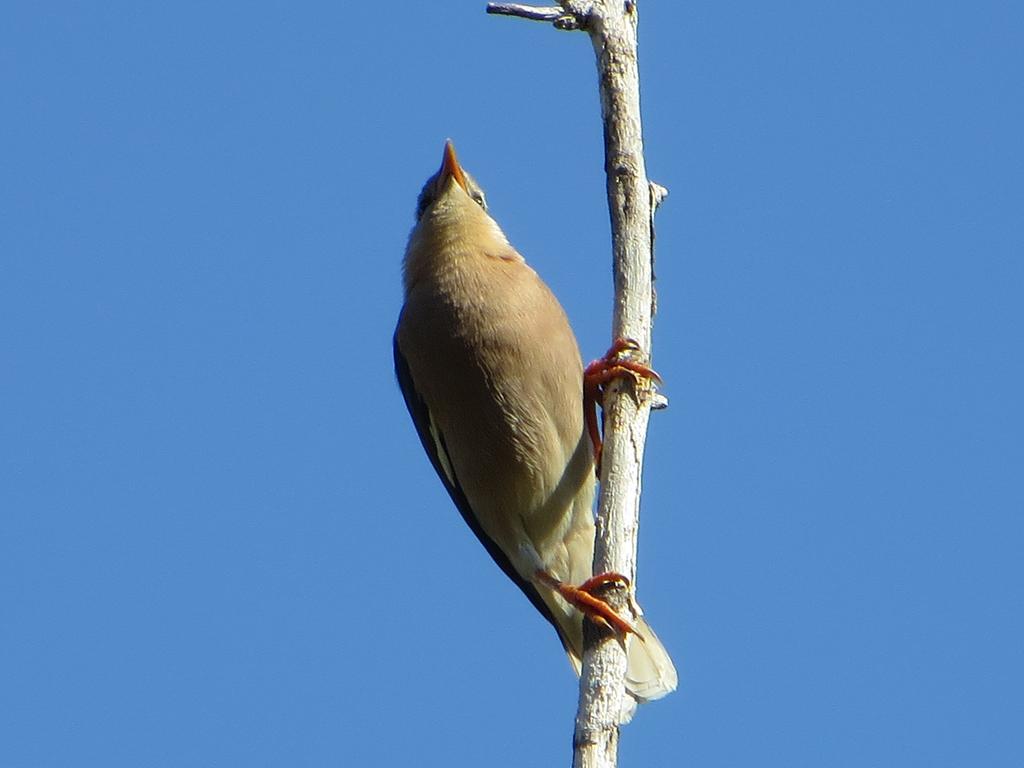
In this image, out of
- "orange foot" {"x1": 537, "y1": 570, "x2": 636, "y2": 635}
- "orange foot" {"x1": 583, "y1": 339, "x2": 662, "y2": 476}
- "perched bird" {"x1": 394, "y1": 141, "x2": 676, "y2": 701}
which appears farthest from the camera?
"perched bird" {"x1": 394, "y1": 141, "x2": 676, "y2": 701}

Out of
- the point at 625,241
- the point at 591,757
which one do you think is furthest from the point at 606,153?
the point at 591,757

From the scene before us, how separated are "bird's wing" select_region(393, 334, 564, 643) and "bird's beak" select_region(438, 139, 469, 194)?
35.3 inches

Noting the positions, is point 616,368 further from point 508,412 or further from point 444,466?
point 444,466

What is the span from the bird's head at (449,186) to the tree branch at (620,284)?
1.59m

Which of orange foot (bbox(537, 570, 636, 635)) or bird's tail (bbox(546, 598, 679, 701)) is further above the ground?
bird's tail (bbox(546, 598, 679, 701))

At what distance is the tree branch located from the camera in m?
4.43

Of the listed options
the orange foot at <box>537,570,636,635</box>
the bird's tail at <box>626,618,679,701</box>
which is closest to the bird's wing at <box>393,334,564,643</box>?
the bird's tail at <box>626,618,679,701</box>

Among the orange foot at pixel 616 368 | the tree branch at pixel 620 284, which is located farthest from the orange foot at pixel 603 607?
the orange foot at pixel 616 368

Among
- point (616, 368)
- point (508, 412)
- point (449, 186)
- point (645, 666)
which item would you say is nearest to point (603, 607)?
point (616, 368)

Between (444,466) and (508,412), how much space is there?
61 cm

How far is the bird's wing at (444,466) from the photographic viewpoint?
6066mm

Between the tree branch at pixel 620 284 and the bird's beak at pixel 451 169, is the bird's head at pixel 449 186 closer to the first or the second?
the bird's beak at pixel 451 169

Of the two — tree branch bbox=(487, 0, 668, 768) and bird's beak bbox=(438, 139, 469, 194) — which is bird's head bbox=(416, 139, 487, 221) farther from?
tree branch bbox=(487, 0, 668, 768)

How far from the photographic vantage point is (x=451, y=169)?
662 cm
